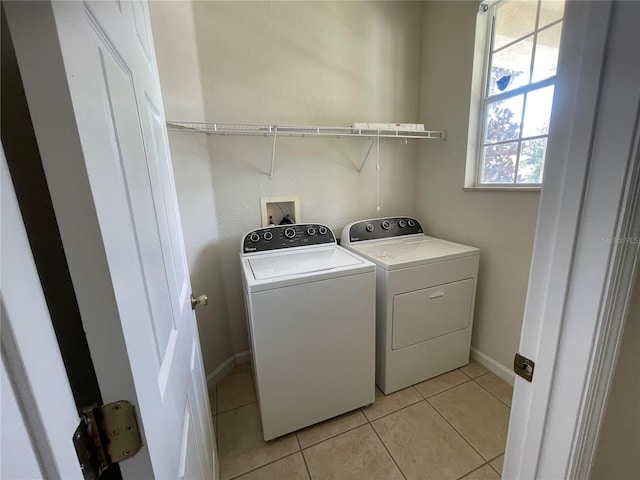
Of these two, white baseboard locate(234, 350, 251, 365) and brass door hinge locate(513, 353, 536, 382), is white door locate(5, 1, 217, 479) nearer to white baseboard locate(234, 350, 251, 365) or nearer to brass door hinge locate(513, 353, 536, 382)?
brass door hinge locate(513, 353, 536, 382)

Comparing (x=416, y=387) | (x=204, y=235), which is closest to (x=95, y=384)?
(x=204, y=235)

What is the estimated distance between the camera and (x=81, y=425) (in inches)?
13.9

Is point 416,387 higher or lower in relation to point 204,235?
lower

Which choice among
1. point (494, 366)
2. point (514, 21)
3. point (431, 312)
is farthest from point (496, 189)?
point (494, 366)

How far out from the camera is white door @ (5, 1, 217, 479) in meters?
0.29

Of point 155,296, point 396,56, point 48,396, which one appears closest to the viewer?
point 48,396

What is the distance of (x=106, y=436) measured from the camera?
38 cm

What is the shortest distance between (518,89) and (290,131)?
145 centimetres

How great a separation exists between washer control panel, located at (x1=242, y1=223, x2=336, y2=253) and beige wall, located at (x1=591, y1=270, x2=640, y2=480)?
1.54 metres

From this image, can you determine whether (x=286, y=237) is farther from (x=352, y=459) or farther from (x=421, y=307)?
Answer: (x=352, y=459)

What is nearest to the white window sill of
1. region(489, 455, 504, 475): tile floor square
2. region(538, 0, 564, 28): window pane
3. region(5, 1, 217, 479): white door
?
region(538, 0, 564, 28): window pane

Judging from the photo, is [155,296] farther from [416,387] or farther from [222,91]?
[416,387]

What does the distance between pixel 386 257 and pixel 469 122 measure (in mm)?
1132

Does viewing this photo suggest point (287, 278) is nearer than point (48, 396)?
No
